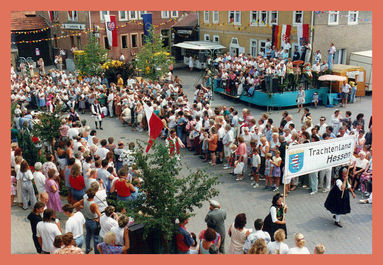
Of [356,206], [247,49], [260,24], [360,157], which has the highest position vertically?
[260,24]

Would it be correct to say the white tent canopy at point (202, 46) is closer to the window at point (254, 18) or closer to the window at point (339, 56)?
the window at point (254, 18)

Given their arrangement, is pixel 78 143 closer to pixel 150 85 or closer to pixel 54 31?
pixel 150 85

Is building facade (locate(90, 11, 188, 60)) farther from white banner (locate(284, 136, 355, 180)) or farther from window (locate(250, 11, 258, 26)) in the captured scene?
white banner (locate(284, 136, 355, 180))

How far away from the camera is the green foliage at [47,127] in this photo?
40.7 feet

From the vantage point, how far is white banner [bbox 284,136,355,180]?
27.5 ft

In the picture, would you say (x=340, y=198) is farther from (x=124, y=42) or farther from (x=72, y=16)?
(x=72, y=16)

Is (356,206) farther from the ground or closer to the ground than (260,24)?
closer to the ground

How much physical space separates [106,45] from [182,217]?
33873 mm

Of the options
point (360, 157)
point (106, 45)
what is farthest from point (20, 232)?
point (106, 45)

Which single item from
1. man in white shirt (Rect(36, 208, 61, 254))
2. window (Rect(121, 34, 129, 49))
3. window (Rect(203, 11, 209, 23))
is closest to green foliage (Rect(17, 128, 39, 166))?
man in white shirt (Rect(36, 208, 61, 254))

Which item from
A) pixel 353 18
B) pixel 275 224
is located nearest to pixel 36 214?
pixel 275 224

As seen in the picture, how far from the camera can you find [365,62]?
2450 cm

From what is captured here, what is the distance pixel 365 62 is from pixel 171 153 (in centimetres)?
2099

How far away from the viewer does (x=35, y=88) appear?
23625 millimetres
